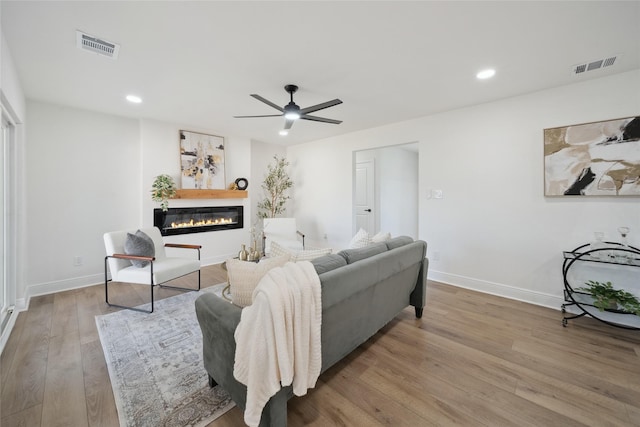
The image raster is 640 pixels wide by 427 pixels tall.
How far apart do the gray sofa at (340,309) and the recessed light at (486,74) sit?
188 cm

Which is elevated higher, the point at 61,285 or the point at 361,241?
the point at 361,241

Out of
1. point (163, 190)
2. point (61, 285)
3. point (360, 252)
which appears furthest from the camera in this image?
point (163, 190)

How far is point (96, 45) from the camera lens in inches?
83.4

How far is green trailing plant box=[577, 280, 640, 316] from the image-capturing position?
7.84 ft

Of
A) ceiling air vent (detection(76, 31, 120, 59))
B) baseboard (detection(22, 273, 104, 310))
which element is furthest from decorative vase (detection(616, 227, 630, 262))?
baseboard (detection(22, 273, 104, 310))

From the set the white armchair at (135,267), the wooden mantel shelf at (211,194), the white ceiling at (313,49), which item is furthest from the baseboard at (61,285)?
the white ceiling at (313,49)

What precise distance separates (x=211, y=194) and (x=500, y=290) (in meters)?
4.71

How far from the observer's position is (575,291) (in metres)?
2.82

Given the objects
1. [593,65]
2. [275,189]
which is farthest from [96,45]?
[593,65]

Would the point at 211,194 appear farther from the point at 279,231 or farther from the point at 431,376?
the point at 431,376

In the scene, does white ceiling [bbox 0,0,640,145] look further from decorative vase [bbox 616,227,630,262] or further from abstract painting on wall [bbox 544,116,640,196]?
decorative vase [bbox 616,227,630,262]

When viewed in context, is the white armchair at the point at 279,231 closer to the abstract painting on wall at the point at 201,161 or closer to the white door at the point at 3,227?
the abstract painting on wall at the point at 201,161

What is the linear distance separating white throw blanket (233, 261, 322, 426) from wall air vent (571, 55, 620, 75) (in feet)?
10.7

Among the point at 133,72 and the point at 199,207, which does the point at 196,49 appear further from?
the point at 199,207
